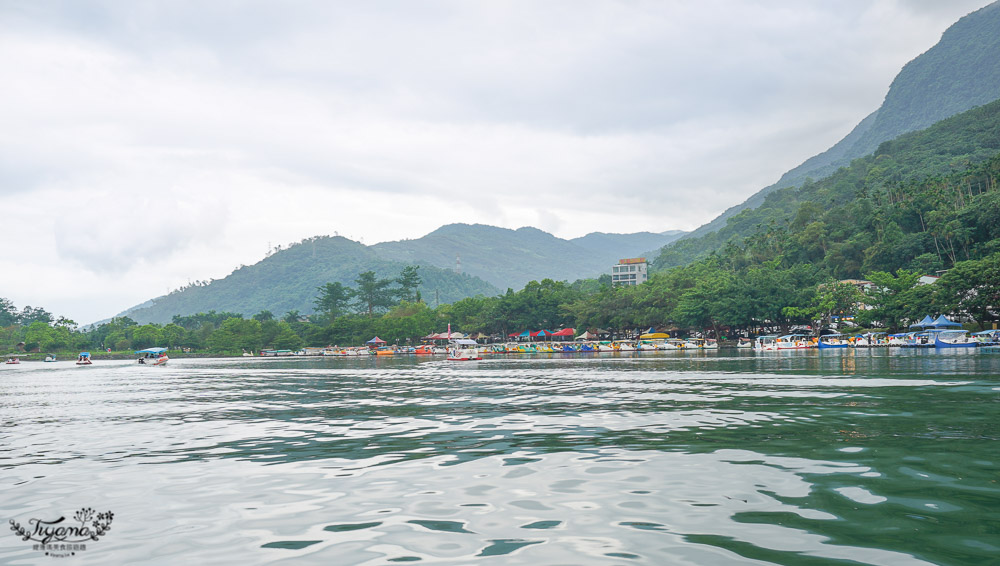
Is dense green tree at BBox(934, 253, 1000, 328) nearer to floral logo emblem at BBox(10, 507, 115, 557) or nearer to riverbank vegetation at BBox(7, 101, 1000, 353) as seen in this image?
riverbank vegetation at BBox(7, 101, 1000, 353)

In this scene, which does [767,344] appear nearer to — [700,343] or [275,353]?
[700,343]

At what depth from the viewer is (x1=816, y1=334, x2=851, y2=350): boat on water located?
246ft

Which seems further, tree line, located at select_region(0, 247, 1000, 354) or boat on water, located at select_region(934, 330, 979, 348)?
tree line, located at select_region(0, 247, 1000, 354)

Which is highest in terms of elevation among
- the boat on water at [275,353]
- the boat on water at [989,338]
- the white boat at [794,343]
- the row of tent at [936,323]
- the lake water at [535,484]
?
the row of tent at [936,323]

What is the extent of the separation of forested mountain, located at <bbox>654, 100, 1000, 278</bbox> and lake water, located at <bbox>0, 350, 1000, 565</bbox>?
3098 inches

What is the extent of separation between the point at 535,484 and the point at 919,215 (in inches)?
4593

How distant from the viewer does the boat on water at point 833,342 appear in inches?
2952

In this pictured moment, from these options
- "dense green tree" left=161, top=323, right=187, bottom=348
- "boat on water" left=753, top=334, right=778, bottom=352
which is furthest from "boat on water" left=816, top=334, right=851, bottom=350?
"dense green tree" left=161, top=323, right=187, bottom=348

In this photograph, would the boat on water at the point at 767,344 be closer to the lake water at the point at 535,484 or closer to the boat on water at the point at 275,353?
the lake water at the point at 535,484

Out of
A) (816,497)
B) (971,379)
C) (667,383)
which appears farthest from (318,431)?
(971,379)

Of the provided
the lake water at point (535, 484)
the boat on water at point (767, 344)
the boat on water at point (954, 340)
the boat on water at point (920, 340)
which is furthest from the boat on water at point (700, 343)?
the lake water at point (535, 484)

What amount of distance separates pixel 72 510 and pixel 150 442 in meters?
6.52

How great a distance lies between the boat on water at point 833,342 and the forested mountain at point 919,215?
63.1 feet

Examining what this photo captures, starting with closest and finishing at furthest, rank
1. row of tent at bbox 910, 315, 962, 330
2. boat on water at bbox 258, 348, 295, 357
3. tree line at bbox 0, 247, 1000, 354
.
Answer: row of tent at bbox 910, 315, 962, 330, tree line at bbox 0, 247, 1000, 354, boat on water at bbox 258, 348, 295, 357
